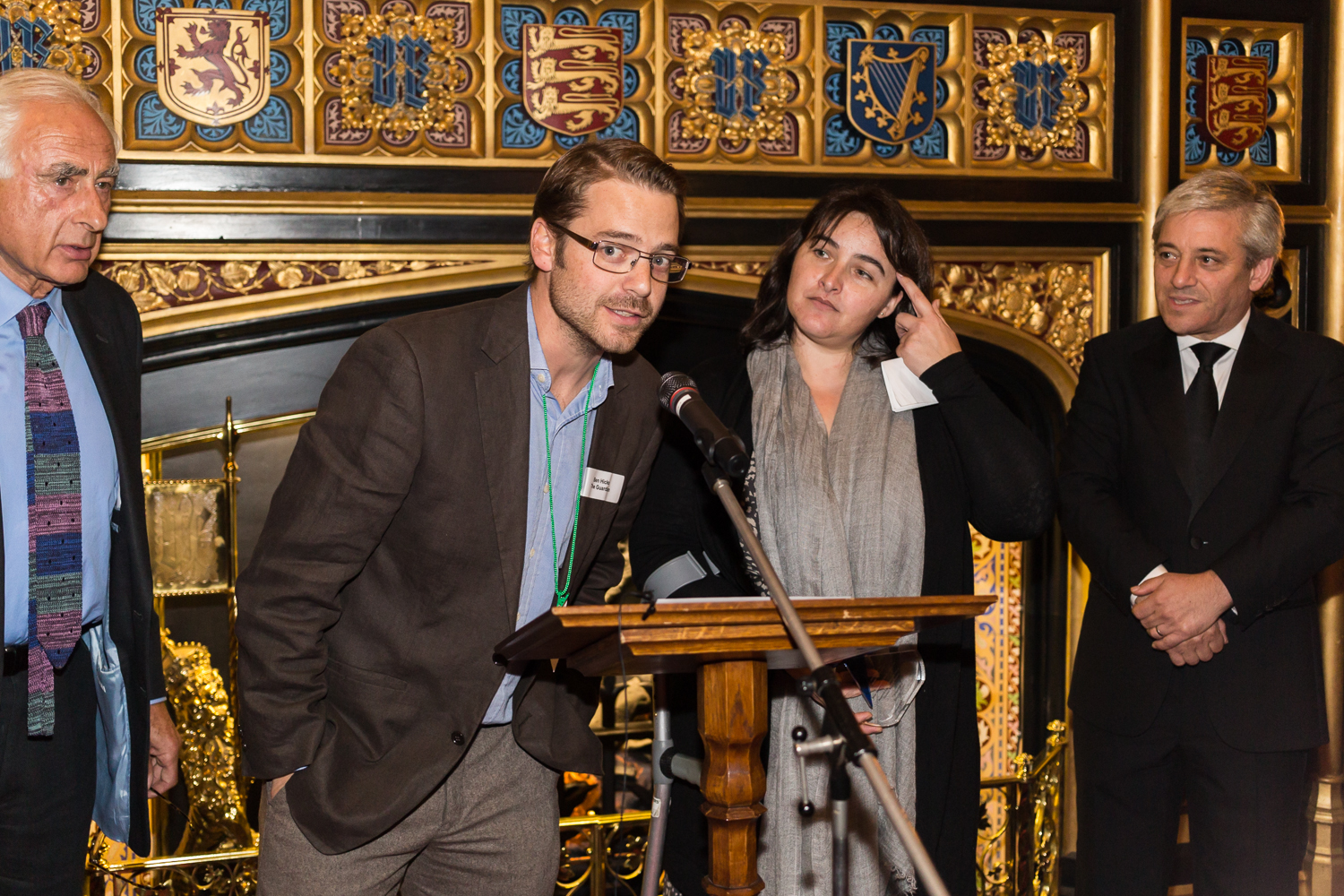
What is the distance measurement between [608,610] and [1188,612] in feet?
5.25

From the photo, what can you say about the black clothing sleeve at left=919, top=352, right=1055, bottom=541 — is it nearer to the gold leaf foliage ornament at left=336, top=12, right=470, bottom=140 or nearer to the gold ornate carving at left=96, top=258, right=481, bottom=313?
the gold ornate carving at left=96, top=258, right=481, bottom=313

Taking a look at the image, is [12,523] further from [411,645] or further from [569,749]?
[569,749]

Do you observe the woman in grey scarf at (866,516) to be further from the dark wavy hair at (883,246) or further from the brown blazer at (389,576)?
the brown blazer at (389,576)

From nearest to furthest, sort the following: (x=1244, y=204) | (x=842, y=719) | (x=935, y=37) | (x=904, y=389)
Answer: (x=842, y=719), (x=904, y=389), (x=1244, y=204), (x=935, y=37)

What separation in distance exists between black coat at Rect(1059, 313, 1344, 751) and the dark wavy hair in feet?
1.96

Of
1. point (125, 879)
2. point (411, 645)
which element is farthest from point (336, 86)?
point (125, 879)

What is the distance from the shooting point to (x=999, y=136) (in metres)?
3.50

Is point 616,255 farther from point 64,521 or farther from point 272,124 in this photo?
point 272,124

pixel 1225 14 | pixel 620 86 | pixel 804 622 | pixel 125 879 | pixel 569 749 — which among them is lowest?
pixel 125 879

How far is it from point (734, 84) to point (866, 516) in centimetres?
144

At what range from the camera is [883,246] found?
243 cm

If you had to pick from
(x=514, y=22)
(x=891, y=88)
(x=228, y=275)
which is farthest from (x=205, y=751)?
(x=891, y=88)

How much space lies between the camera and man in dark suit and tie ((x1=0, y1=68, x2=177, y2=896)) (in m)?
1.98

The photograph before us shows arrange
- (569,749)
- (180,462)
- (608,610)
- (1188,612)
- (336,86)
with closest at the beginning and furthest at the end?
(608,610) < (569,749) < (1188,612) < (336,86) < (180,462)
